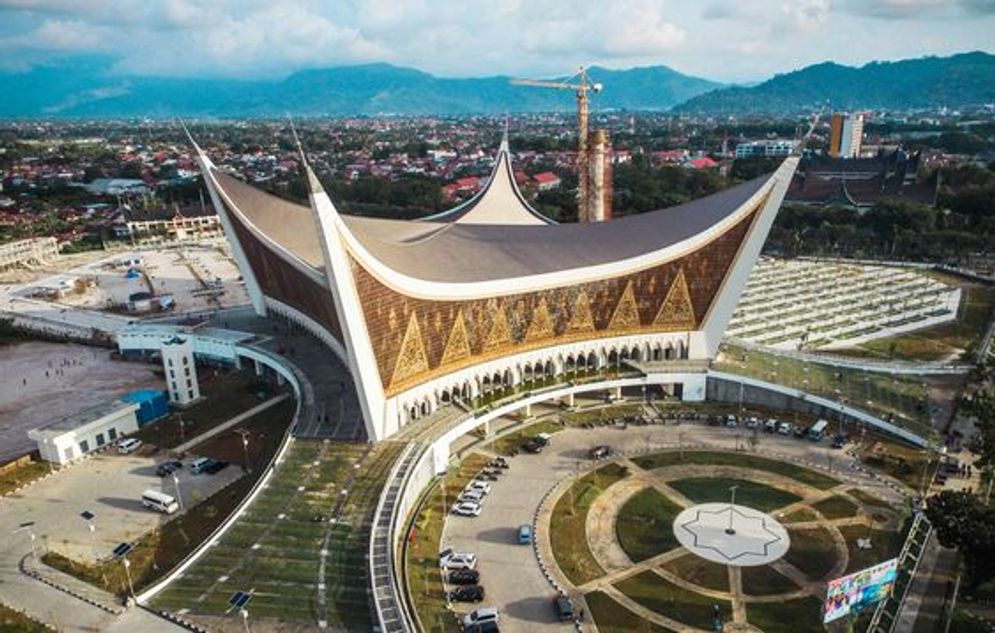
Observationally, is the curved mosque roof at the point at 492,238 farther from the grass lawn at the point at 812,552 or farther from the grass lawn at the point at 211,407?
the grass lawn at the point at 812,552

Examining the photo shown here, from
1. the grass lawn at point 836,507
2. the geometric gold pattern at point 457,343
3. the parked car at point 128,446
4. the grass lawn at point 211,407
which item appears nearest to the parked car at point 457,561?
the geometric gold pattern at point 457,343

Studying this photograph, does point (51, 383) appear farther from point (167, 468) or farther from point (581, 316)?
point (581, 316)

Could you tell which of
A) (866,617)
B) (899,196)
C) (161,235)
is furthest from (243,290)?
(899,196)

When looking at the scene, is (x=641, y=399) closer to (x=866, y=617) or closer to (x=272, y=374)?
(x=866, y=617)

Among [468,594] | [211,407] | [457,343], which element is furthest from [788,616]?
[211,407]

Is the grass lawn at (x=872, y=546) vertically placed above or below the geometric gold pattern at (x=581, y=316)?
below

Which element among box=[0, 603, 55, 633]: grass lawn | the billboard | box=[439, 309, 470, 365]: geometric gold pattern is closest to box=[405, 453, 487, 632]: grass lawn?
box=[439, 309, 470, 365]: geometric gold pattern
